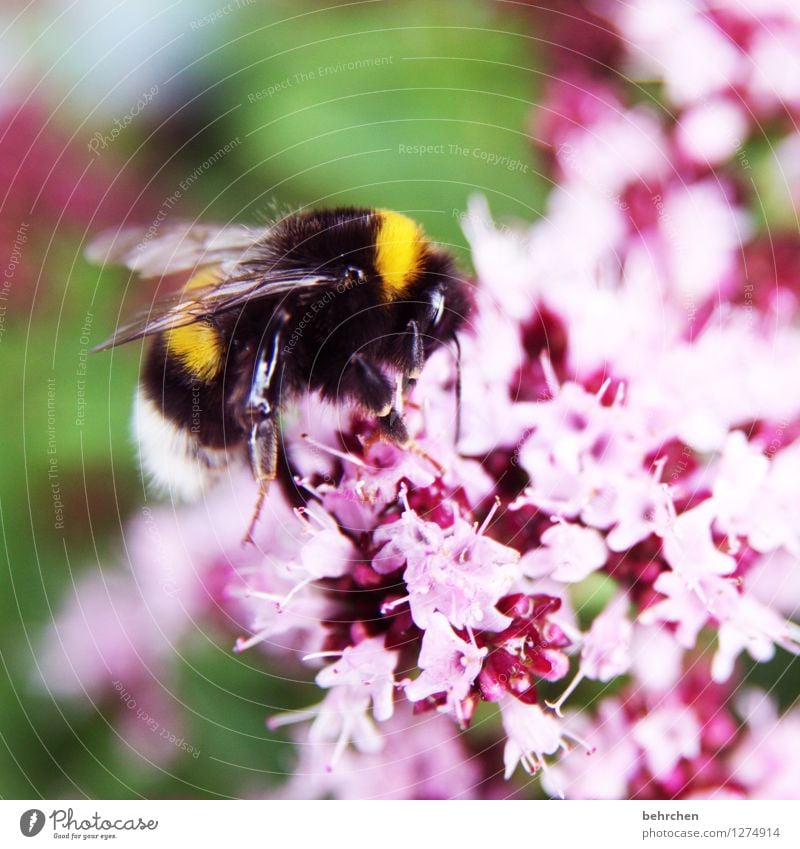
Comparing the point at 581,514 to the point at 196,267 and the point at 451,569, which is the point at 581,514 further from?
the point at 196,267

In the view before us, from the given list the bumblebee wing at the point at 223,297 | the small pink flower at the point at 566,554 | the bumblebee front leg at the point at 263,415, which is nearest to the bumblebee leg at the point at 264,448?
the bumblebee front leg at the point at 263,415

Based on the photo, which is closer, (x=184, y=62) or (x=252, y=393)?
(x=252, y=393)

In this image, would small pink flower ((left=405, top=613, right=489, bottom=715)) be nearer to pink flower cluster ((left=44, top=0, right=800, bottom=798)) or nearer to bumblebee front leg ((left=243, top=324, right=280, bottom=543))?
pink flower cluster ((left=44, top=0, right=800, bottom=798))

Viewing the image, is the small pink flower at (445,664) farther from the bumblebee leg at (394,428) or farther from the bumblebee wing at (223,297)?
the bumblebee wing at (223,297)

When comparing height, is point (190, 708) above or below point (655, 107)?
below

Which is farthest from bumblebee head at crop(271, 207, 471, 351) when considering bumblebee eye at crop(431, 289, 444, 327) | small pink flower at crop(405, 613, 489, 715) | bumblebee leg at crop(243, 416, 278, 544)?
small pink flower at crop(405, 613, 489, 715)
